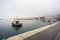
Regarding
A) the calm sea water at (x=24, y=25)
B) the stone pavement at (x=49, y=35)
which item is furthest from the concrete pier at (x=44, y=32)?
the calm sea water at (x=24, y=25)

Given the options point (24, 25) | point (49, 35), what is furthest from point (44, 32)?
point (24, 25)

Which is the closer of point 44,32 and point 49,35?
point 49,35

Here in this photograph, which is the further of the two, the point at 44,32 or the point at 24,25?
the point at 24,25

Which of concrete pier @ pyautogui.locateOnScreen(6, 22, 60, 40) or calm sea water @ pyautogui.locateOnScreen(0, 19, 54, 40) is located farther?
calm sea water @ pyautogui.locateOnScreen(0, 19, 54, 40)

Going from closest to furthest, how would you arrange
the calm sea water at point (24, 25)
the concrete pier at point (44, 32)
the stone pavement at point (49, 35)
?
the stone pavement at point (49, 35)
the concrete pier at point (44, 32)
the calm sea water at point (24, 25)

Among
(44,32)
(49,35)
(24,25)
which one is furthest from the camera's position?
(24,25)

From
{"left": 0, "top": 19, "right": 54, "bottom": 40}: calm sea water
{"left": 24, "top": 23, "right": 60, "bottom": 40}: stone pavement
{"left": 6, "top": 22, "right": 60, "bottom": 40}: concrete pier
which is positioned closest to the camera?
{"left": 24, "top": 23, "right": 60, "bottom": 40}: stone pavement

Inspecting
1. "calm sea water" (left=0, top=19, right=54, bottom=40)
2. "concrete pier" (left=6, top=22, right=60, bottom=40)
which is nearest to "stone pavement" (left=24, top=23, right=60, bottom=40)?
"concrete pier" (left=6, top=22, right=60, bottom=40)

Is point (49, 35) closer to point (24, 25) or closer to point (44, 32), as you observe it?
point (44, 32)

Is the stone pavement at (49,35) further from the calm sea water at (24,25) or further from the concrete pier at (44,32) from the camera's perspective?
the calm sea water at (24,25)

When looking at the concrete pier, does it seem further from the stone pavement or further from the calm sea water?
the calm sea water

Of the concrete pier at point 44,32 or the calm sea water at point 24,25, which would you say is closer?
the concrete pier at point 44,32

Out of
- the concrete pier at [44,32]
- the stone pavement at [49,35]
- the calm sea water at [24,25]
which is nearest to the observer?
the stone pavement at [49,35]

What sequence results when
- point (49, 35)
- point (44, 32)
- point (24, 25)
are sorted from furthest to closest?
point (24, 25)
point (44, 32)
point (49, 35)
